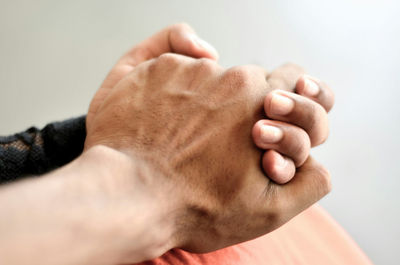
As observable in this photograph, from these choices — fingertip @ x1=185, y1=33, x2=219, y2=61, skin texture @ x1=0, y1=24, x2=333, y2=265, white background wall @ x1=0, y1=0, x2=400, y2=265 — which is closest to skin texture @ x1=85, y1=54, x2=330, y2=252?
skin texture @ x1=0, y1=24, x2=333, y2=265

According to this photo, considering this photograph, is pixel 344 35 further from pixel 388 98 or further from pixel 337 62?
pixel 388 98

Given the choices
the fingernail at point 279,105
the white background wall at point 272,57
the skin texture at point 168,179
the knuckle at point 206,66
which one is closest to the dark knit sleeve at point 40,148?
the skin texture at point 168,179

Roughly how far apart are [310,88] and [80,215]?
1.11ft

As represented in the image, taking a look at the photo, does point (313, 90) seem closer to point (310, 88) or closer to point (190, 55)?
point (310, 88)

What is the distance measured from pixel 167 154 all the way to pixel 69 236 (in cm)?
15

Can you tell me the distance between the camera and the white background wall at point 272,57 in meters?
1.10

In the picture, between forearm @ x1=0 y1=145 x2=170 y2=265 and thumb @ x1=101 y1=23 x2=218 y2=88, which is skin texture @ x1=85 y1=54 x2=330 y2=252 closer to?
forearm @ x1=0 y1=145 x2=170 y2=265

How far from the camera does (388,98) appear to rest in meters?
1.10

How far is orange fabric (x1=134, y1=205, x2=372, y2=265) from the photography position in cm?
46

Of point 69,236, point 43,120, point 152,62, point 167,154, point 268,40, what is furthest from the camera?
point 43,120

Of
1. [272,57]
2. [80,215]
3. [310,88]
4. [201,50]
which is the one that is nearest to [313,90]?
[310,88]

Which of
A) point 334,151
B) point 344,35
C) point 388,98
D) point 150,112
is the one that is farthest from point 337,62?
point 150,112

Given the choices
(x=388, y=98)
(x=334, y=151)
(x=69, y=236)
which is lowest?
(x=334, y=151)

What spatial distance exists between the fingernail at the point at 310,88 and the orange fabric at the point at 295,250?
233 mm
